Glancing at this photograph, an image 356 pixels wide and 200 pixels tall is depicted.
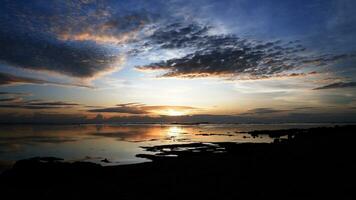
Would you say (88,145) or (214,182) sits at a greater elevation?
(214,182)

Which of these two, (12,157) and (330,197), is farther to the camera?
(12,157)

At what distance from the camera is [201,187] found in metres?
15.9

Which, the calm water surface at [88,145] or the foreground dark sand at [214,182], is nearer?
the foreground dark sand at [214,182]

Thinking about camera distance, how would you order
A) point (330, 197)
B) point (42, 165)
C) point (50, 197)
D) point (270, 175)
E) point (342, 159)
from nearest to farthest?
point (330, 197) < point (50, 197) < point (270, 175) < point (342, 159) < point (42, 165)

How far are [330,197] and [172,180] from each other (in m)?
9.51

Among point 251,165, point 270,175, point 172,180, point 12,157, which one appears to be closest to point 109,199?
point 172,180

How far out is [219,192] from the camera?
14.6m

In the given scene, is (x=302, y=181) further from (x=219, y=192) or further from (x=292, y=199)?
(x=219, y=192)

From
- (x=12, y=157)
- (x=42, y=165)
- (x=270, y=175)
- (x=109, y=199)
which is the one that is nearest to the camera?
(x=109, y=199)

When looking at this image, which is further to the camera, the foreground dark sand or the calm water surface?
the calm water surface

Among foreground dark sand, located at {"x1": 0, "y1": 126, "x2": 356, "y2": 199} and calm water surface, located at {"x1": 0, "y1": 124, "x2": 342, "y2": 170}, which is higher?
foreground dark sand, located at {"x1": 0, "y1": 126, "x2": 356, "y2": 199}

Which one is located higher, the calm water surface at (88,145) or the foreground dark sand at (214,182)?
the foreground dark sand at (214,182)

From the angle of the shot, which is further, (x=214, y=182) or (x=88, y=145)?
(x=88, y=145)

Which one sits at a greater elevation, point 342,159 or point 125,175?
point 342,159
